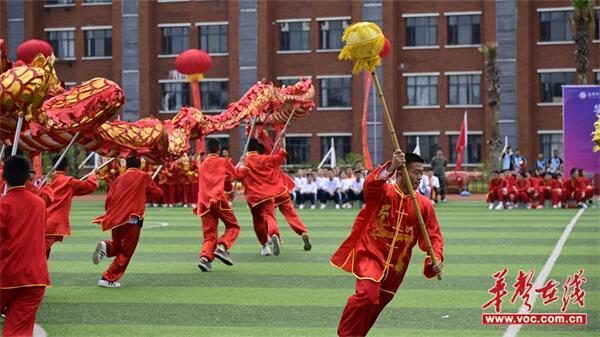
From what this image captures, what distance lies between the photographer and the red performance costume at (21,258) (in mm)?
8234

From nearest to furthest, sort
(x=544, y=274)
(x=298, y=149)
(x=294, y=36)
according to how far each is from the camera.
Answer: (x=544, y=274) → (x=298, y=149) → (x=294, y=36)

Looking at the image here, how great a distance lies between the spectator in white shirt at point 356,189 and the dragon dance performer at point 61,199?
764 inches

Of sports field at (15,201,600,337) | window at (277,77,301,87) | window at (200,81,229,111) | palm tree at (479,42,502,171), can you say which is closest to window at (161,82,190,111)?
window at (200,81,229,111)

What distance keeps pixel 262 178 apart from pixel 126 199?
3691 millimetres

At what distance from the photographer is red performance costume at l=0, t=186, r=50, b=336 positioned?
8.23 m

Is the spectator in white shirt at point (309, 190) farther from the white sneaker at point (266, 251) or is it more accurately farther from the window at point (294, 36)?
the window at point (294, 36)

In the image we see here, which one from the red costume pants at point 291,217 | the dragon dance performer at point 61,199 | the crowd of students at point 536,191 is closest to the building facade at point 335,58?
the crowd of students at point 536,191

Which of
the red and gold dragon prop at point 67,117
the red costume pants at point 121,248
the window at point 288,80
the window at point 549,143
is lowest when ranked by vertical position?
the red costume pants at point 121,248

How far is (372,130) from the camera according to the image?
159 feet

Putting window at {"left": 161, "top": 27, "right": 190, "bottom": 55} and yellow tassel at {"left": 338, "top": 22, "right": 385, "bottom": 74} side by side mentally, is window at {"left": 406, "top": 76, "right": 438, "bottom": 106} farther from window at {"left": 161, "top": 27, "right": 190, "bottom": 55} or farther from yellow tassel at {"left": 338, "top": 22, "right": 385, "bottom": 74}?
yellow tassel at {"left": 338, "top": 22, "right": 385, "bottom": 74}

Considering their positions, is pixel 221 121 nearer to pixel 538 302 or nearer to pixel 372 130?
pixel 538 302

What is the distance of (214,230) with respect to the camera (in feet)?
46.9

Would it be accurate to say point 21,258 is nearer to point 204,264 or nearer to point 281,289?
point 281,289

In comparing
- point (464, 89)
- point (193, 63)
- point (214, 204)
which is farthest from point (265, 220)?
point (464, 89)
